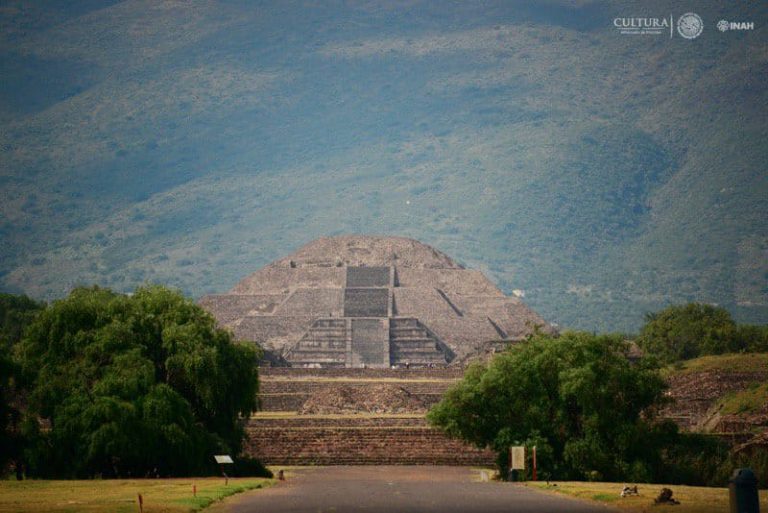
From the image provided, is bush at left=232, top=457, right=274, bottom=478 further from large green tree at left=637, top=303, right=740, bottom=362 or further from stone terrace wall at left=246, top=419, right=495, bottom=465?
large green tree at left=637, top=303, right=740, bottom=362

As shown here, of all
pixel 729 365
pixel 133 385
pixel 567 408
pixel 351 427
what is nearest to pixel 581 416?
pixel 567 408

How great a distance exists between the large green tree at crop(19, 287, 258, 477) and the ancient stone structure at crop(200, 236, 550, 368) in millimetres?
38324

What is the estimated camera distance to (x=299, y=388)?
67.1 metres

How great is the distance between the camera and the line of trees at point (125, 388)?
122 ft

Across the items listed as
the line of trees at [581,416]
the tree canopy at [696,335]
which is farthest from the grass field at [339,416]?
the tree canopy at [696,335]

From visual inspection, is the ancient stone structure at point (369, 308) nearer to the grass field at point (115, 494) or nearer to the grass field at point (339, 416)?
the grass field at point (339, 416)

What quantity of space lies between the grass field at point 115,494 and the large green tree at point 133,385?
1799 mm

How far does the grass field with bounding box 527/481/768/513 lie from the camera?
81.3ft

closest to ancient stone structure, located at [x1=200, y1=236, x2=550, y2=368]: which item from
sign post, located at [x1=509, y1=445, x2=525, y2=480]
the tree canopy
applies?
the tree canopy

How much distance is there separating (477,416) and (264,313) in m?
51.5

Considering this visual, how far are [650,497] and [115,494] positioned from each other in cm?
1095

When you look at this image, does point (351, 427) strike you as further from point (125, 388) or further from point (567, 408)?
point (125, 388)

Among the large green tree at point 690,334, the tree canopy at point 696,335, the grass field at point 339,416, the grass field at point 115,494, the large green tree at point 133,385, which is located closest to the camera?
the grass field at point 115,494

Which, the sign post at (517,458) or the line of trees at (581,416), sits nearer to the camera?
the sign post at (517,458)
